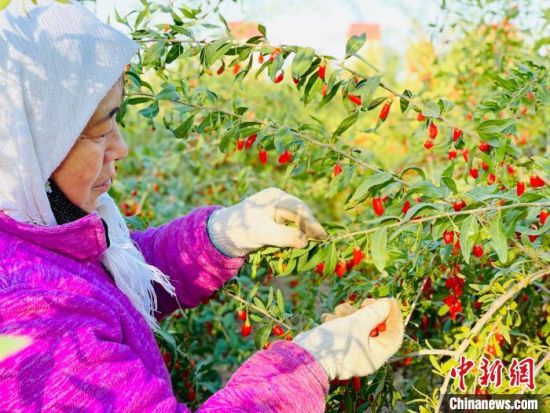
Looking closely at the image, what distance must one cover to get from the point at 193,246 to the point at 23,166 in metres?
0.52

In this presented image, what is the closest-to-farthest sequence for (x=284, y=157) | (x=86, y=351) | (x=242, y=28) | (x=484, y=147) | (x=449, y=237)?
(x=86, y=351)
(x=449, y=237)
(x=484, y=147)
(x=284, y=157)
(x=242, y=28)

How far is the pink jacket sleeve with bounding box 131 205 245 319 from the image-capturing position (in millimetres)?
1617

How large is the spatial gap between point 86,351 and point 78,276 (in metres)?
0.16

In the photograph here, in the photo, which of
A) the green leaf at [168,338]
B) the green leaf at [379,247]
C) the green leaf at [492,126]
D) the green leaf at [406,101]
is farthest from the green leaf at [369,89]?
the green leaf at [168,338]

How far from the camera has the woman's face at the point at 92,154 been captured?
1.28 metres

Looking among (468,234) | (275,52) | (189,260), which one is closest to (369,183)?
(468,234)

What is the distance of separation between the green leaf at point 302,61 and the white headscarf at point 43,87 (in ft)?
1.16

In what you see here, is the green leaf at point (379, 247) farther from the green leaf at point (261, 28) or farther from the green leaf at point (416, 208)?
the green leaf at point (261, 28)

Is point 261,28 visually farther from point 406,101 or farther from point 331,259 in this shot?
point 331,259

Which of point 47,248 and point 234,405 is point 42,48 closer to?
point 47,248

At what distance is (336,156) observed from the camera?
1.71m

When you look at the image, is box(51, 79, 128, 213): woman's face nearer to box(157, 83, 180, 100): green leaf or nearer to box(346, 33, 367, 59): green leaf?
box(157, 83, 180, 100): green leaf

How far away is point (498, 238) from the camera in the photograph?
118 centimetres

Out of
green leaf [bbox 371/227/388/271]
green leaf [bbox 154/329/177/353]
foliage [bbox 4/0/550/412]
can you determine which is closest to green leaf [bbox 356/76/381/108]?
foliage [bbox 4/0/550/412]
